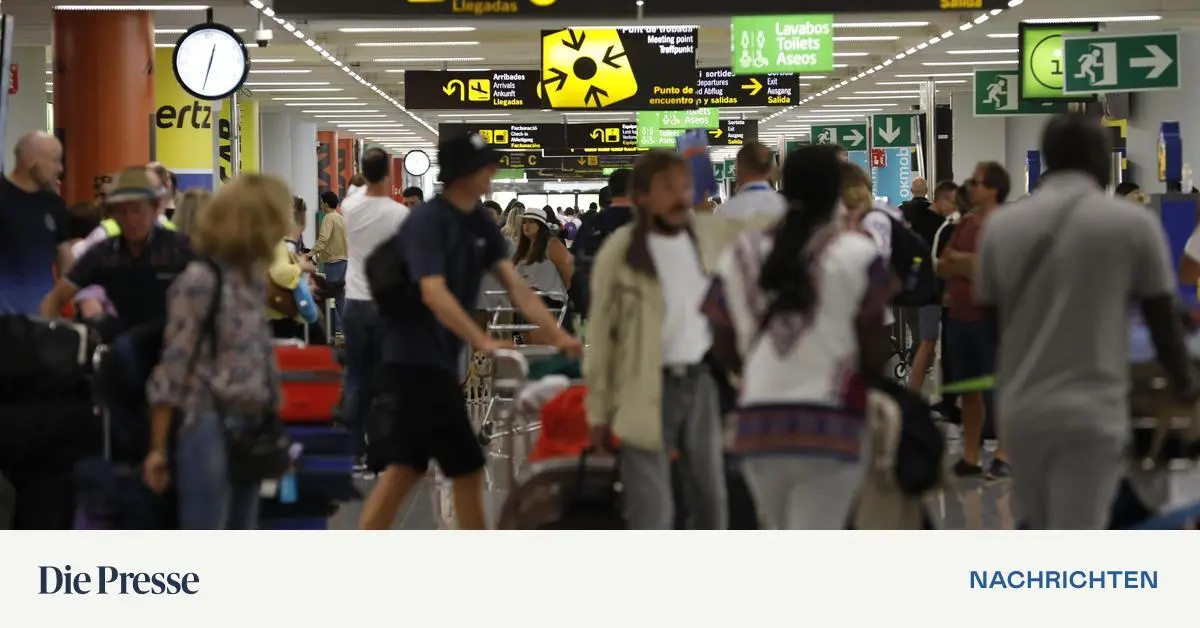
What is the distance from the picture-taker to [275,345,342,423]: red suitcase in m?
6.06

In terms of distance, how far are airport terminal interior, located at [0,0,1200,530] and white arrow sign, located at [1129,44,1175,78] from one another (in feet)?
0.07

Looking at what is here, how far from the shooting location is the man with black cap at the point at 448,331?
5.99 metres

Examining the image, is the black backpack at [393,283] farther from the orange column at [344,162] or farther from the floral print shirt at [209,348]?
the orange column at [344,162]

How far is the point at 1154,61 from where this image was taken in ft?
52.9

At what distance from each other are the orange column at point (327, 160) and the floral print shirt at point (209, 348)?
3829cm

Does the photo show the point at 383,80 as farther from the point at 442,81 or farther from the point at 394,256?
the point at 394,256

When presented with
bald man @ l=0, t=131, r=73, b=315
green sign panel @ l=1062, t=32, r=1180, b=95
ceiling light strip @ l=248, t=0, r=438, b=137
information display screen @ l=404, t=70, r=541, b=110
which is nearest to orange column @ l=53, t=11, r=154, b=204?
ceiling light strip @ l=248, t=0, r=438, b=137

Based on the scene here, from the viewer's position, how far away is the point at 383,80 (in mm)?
28406

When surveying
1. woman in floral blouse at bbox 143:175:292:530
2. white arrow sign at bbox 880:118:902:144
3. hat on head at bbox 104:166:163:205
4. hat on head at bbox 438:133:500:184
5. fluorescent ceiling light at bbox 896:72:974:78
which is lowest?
woman in floral blouse at bbox 143:175:292:530

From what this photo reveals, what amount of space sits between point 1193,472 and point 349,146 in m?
42.4

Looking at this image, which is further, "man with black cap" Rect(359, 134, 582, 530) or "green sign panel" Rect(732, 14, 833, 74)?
"green sign panel" Rect(732, 14, 833, 74)

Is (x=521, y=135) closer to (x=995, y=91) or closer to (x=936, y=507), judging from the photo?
(x=995, y=91)
